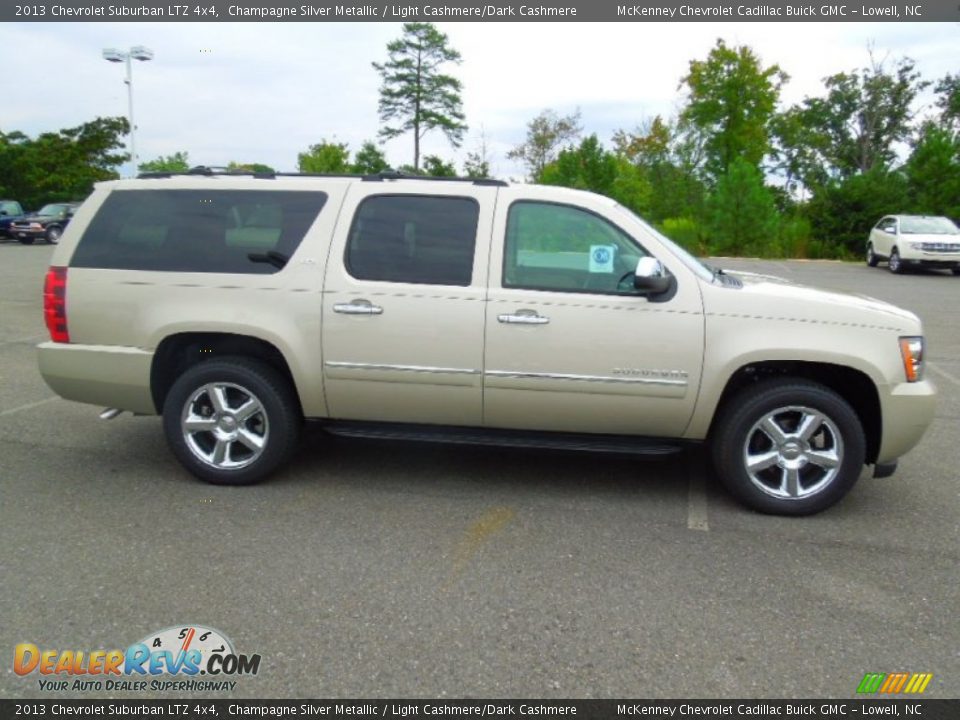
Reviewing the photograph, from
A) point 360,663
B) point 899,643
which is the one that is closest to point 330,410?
point 360,663

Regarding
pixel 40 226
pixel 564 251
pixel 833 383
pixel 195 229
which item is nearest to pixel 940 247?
pixel 833 383

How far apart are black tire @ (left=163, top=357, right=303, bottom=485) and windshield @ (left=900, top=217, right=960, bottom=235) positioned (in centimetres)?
2120

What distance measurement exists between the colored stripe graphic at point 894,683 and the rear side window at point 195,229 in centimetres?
355

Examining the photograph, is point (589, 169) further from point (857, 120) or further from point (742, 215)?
point (857, 120)

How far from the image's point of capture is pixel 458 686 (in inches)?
102

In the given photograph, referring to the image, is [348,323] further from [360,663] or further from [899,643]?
[899,643]

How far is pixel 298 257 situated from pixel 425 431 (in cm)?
129

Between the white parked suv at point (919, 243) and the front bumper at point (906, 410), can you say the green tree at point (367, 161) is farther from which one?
the front bumper at point (906, 410)

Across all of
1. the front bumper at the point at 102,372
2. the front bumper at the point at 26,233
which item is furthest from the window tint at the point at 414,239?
the front bumper at the point at 26,233

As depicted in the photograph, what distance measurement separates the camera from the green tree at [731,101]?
97.8 feet

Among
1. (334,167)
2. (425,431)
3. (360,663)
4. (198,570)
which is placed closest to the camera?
(360,663)

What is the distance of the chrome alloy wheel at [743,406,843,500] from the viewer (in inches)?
156

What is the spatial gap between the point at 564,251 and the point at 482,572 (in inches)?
75.2

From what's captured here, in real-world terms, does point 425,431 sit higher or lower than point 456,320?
lower
